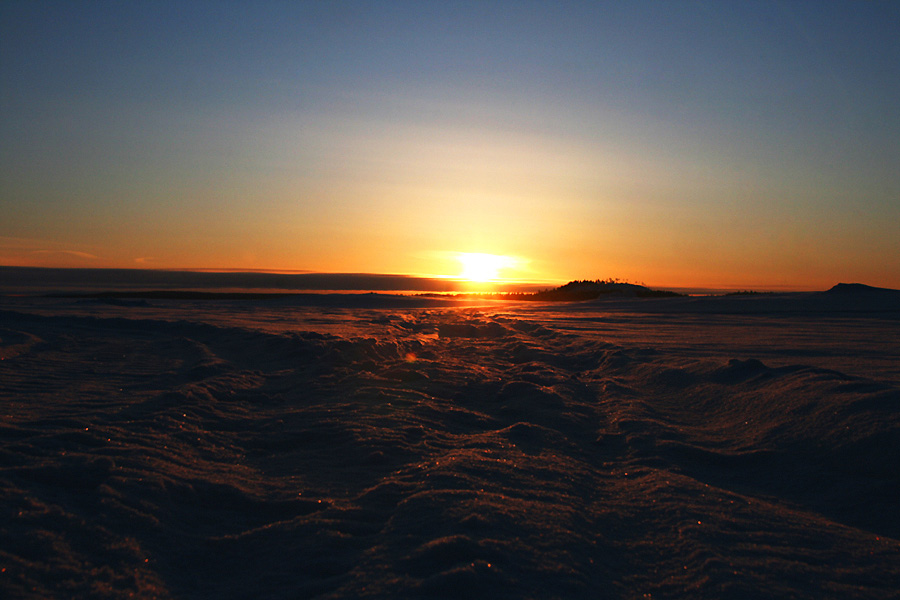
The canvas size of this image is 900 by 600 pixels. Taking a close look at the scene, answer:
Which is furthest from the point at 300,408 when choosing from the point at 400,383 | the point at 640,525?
the point at 640,525

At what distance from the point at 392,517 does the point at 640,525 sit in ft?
3.67

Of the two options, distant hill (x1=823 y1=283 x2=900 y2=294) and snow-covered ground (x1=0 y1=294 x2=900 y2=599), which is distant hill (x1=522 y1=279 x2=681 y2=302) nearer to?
distant hill (x1=823 y1=283 x2=900 y2=294)

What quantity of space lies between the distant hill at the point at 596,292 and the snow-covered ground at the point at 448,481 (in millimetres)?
22545

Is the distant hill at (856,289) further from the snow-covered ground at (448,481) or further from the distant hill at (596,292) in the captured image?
the snow-covered ground at (448,481)

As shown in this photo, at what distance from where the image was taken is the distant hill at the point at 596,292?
2827 cm

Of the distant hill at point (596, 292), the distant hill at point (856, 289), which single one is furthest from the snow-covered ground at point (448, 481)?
the distant hill at point (596, 292)

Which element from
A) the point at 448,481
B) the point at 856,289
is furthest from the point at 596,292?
the point at 448,481

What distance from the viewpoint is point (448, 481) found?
2867mm

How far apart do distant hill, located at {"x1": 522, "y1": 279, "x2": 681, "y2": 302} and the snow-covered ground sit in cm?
2255

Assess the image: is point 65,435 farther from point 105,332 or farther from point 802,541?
point 105,332

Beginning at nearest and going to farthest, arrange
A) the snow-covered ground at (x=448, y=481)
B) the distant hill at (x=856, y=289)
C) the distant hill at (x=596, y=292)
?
the snow-covered ground at (x=448, y=481) → the distant hill at (x=856, y=289) → the distant hill at (x=596, y=292)

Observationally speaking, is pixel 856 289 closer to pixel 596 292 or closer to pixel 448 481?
pixel 596 292

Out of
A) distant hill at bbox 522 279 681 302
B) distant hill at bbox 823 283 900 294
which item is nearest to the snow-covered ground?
distant hill at bbox 823 283 900 294

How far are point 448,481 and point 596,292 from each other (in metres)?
28.3
